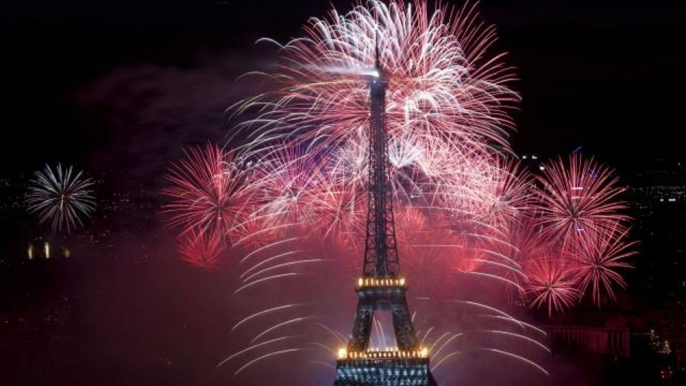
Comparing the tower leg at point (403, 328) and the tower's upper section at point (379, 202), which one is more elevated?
the tower's upper section at point (379, 202)

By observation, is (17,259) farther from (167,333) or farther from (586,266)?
(586,266)

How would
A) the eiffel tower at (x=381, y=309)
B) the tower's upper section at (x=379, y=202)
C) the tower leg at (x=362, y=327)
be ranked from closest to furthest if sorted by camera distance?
the tower's upper section at (x=379, y=202)
the eiffel tower at (x=381, y=309)
the tower leg at (x=362, y=327)

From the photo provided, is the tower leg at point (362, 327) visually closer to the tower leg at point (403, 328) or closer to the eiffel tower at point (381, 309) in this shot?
the eiffel tower at point (381, 309)

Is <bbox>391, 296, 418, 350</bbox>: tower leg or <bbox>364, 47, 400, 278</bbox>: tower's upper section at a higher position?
<bbox>364, 47, 400, 278</bbox>: tower's upper section

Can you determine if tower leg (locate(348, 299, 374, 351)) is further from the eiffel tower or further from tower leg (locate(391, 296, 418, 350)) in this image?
tower leg (locate(391, 296, 418, 350))

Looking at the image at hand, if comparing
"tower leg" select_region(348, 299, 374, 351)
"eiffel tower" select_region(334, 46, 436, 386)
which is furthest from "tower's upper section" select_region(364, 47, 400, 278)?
"tower leg" select_region(348, 299, 374, 351)

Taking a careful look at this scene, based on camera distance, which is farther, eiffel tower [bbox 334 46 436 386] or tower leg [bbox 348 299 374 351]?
tower leg [bbox 348 299 374 351]

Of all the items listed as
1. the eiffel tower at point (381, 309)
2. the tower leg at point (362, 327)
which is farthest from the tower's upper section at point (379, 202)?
the tower leg at point (362, 327)

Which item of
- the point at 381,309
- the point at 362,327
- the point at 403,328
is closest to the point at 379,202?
the point at 381,309
